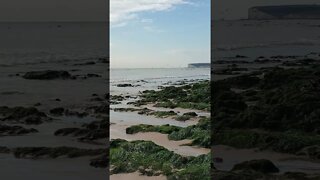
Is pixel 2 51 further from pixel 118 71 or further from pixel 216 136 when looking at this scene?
pixel 216 136

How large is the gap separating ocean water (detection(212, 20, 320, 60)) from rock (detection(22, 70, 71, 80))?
86.9 inches

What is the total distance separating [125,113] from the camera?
7.03 m

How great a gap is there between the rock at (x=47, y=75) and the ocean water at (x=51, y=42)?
154mm

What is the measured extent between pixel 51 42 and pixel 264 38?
3.21 metres

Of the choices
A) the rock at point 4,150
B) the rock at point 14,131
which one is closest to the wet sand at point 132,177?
the rock at point 14,131

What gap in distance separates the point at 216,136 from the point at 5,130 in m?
2.79

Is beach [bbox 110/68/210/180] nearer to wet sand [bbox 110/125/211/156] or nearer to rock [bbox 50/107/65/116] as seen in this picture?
wet sand [bbox 110/125/211/156]

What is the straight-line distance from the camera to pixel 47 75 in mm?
5961

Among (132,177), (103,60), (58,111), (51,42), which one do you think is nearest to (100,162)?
(132,177)

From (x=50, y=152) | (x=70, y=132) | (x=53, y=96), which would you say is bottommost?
(x=50, y=152)

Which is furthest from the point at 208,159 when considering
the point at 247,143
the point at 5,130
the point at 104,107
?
the point at 5,130

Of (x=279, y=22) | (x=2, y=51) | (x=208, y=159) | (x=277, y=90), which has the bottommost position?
(x=208, y=159)

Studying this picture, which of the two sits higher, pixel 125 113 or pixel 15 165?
pixel 125 113

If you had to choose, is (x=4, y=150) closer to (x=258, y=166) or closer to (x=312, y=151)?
(x=258, y=166)
